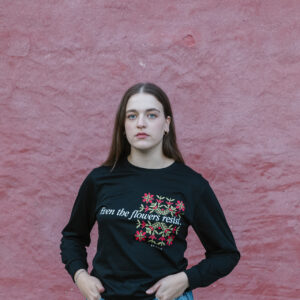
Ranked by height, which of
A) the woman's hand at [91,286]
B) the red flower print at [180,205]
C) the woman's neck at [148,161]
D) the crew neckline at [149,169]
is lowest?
the woman's hand at [91,286]

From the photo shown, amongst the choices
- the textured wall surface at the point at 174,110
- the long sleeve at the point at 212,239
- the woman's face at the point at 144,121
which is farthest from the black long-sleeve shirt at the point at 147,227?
the textured wall surface at the point at 174,110

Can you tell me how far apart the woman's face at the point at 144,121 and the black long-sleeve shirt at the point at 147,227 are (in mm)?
136

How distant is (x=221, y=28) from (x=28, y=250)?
1943mm

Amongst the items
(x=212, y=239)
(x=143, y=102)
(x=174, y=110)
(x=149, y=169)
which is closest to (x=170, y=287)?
(x=212, y=239)

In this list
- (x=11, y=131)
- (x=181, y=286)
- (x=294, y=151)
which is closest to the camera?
(x=181, y=286)

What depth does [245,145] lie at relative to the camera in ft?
9.32

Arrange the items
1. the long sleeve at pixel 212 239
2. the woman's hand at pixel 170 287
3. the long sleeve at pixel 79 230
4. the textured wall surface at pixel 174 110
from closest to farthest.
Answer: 1. the woman's hand at pixel 170 287
2. the long sleeve at pixel 212 239
3. the long sleeve at pixel 79 230
4. the textured wall surface at pixel 174 110

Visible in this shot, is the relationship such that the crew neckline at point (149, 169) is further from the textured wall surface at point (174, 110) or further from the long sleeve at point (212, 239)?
the textured wall surface at point (174, 110)

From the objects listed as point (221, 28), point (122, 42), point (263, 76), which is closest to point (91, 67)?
point (122, 42)

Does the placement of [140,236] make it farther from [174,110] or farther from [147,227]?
[174,110]

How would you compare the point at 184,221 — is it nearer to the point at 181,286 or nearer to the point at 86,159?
the point at 181,286

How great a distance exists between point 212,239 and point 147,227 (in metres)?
0.35

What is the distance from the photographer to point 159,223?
2.00 meters

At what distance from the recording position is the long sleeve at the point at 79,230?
2191 millimetres
